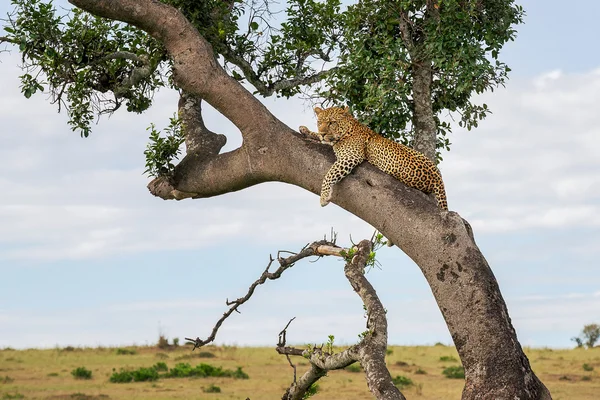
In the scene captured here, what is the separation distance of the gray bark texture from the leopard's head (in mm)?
252

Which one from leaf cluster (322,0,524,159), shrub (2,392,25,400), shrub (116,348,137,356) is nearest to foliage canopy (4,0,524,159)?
leaf cluster (322,0,524,159)

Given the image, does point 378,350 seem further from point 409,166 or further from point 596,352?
point 596,352

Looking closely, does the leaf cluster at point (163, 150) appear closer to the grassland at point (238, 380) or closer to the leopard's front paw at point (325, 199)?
the leopard's front paw at point (325, 199)

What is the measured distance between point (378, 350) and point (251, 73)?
7226 mm

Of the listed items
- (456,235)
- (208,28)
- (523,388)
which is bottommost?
(523,388)

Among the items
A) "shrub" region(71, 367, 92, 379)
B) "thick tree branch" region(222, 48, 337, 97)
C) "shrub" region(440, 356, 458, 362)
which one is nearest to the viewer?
"thick tree branch" region(222, 48, 337, 97)

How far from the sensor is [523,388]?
843 cm

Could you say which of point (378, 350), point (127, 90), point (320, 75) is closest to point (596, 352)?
point (320, 75)

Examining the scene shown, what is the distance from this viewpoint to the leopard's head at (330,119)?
1018 centimetres

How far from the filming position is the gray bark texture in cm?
860

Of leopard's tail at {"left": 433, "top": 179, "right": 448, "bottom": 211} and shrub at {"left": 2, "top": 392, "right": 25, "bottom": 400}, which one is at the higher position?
leopard's tail at {"left": 433, "top": 179, "right": 448, "bottom": 211}

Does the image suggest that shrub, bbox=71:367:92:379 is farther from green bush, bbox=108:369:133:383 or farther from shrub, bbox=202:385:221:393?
shrub, bbox=202:385:221:393

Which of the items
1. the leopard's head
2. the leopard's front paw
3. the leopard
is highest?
the leopard's head

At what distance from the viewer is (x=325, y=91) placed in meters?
13.0
